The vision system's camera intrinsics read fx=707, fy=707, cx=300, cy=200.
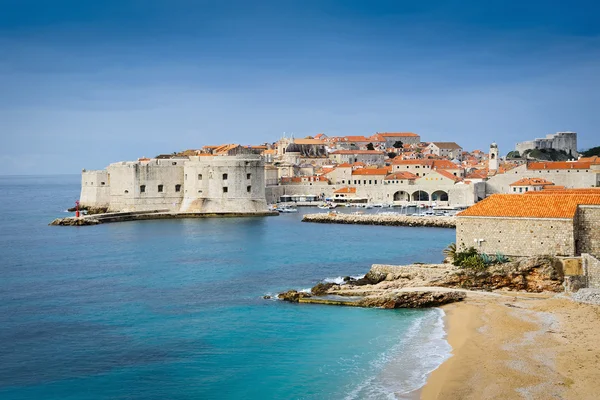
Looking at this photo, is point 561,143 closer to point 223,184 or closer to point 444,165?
point 444,165

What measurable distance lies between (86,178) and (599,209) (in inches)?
1404

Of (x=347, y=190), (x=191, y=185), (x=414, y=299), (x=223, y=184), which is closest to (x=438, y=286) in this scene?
(x=414, y=299)

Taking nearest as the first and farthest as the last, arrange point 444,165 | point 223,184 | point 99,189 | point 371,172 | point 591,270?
point 591,270 < point 223,184 < point 99,189 < point 371,172 < point 444,165

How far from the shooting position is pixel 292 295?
53.4 ft

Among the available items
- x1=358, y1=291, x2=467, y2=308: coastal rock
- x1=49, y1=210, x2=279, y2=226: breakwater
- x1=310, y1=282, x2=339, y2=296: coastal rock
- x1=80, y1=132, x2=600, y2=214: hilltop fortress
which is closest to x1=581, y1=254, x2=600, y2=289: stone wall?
x1=358, y1=291, x2=467, y2=308: coastal rock

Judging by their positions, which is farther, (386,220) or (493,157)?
(493,157)

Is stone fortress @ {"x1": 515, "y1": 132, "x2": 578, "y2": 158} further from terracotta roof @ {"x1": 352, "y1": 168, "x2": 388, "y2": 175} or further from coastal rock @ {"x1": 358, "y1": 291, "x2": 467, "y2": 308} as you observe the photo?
coastal rock @ {"x1": 358, "y1": 291, "x2": 467, "y2": 308}

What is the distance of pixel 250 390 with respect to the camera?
1053cm

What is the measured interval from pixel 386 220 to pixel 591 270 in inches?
927

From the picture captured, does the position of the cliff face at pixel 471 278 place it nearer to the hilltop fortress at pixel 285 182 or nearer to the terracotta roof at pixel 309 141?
the hilltop fortress at pixel 285 182

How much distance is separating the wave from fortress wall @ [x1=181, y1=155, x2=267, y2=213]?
1097 inches

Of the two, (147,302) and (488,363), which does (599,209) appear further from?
(147,302)

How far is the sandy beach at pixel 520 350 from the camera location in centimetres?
985

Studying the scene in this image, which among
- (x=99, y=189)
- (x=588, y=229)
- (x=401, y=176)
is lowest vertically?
(x=588, y=229)
